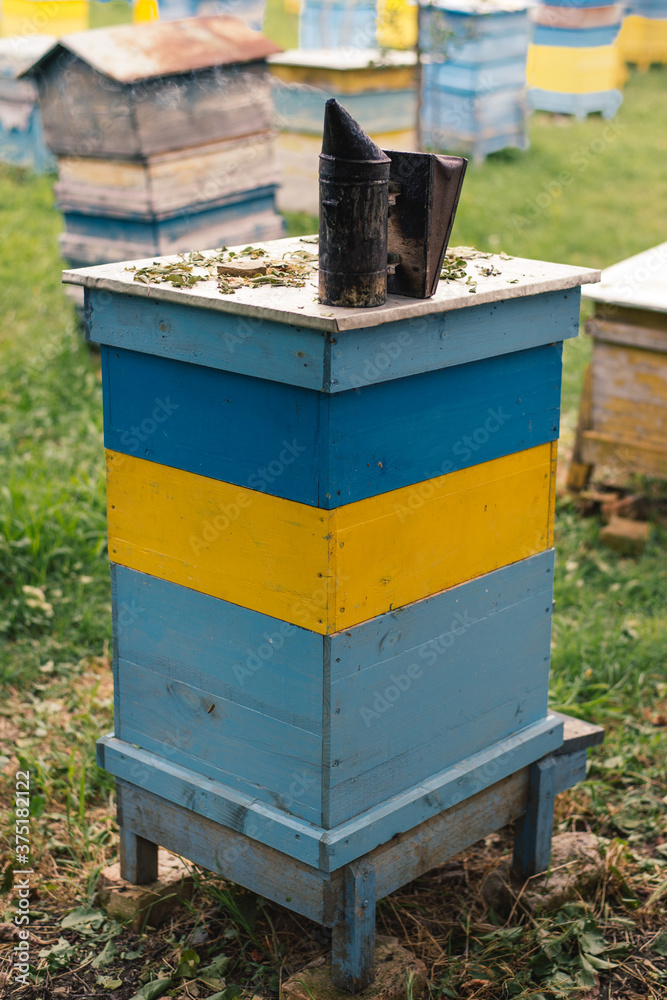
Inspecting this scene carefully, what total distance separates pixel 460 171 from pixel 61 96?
419cm

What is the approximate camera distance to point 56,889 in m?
2.53

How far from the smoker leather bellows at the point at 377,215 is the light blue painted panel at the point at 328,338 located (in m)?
0.08

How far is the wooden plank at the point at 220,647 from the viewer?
1935 mm

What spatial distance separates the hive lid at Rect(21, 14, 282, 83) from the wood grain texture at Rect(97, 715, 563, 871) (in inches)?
150

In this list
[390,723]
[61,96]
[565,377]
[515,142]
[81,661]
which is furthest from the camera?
[515,142]

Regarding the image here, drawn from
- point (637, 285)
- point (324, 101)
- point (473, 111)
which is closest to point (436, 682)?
point (637, 285)

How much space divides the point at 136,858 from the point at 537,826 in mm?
919

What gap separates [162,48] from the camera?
541 centimetres

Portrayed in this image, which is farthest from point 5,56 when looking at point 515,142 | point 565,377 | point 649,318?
point 649,318

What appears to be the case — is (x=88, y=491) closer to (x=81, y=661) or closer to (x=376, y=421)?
(x=81, y=661)

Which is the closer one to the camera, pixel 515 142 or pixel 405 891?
pixel 405 891

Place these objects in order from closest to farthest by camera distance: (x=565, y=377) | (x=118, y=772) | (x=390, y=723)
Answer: (x=390, y=723) → (x=118, y=772) → (x=565, y=377)

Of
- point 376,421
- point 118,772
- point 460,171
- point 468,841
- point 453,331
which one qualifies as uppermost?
point 460,171

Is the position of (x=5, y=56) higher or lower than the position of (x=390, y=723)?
higher
